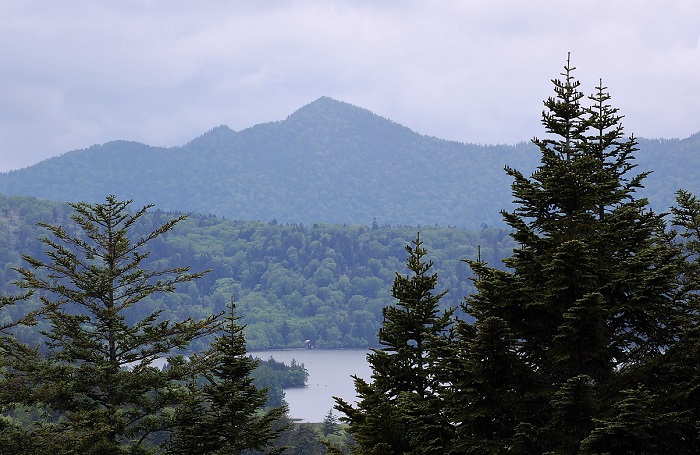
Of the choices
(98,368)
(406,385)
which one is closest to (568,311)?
(406,385)

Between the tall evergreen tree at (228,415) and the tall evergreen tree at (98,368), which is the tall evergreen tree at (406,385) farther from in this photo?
the tall evergreen tree at (98,368)

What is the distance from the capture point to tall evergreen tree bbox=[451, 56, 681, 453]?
15234 mm

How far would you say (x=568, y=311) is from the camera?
15391 millimetres

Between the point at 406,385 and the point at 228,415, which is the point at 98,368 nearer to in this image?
the point at 228,415

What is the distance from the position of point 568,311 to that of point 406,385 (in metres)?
6.56

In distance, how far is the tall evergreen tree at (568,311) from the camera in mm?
15234

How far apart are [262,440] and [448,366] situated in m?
7.58

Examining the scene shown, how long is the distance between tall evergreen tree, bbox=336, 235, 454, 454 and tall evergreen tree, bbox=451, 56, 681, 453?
1.11 m

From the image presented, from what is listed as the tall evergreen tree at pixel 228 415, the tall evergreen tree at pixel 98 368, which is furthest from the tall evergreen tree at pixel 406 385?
the tall evergreen tree at pixel 98 368

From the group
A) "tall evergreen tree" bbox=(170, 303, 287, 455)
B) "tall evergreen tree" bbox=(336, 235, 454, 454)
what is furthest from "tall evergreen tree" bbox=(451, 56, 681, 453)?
"tall evergreen tree" bbox=(170, 303, 287, 455)

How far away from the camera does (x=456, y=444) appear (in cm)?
1609

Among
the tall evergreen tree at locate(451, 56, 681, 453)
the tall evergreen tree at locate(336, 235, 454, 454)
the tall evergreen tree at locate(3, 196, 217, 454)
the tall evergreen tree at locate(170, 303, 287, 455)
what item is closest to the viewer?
the tall evergreen tree at locate(451, 56, 681, 453)

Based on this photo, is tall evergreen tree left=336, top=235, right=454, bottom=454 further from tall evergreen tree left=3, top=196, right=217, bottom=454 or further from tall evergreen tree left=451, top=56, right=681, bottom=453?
tall evergreen tree left=3, top=196, right=217, bottom=454

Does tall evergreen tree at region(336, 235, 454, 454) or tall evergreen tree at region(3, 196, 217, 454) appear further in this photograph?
tall evergreen tree at region(3, 196, 217, 454)
